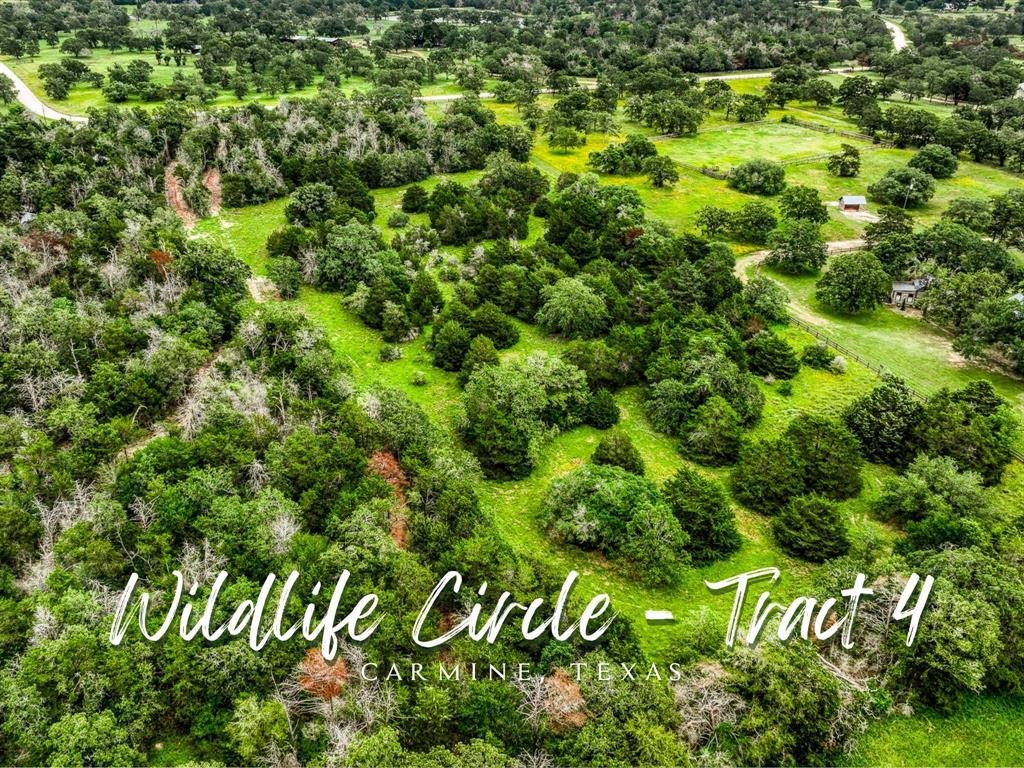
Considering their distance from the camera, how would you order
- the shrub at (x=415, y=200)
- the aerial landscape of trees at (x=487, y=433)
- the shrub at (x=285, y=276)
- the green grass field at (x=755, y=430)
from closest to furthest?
the aerial landscape of trees at (x=487, y=433) < the green grass field at (x=755, y=430) < the shrub at (x=285, y=276) < the shrub at (x=415, y=200)

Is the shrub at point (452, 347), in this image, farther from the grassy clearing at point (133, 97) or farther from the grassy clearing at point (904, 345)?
the grassy clearing at point (133, 97)

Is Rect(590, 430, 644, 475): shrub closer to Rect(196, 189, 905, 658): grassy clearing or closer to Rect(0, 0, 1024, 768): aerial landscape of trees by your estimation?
Rect(0, 0, 1024, 768): aerial landscape of trees

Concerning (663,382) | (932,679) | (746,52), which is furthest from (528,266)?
(746,52)

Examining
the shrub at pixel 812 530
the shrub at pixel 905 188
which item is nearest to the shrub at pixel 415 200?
the shrub at pixel 812 530

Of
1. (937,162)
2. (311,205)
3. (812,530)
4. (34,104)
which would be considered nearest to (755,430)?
(812,530)

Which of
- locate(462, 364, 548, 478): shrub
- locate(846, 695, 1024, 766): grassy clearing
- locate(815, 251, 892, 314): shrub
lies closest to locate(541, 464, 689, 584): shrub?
locate(462, 364, 548, 478): shrub
